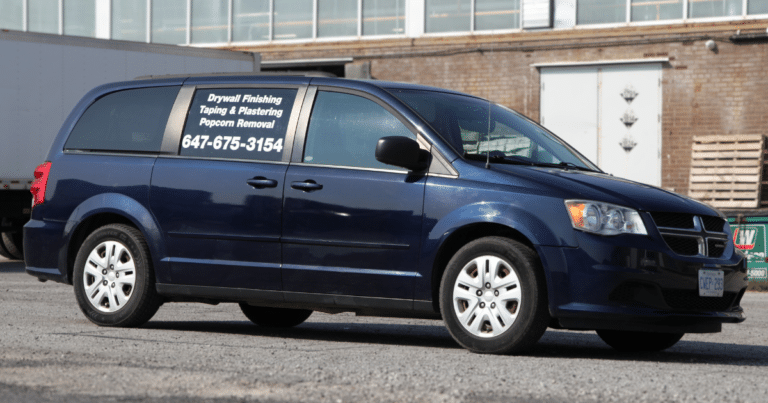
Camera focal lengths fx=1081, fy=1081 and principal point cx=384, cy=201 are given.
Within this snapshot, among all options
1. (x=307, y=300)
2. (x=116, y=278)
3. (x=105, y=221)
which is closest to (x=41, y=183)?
(x=105, y=221)

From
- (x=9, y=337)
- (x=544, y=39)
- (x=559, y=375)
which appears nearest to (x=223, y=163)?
(x=9, y=337)

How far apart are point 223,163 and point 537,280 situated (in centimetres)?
245

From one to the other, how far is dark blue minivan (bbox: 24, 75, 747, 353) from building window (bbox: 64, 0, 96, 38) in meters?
19.3

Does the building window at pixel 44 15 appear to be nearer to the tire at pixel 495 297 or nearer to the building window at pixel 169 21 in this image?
the building window at pixel 169 21

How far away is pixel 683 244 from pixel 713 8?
1639cm

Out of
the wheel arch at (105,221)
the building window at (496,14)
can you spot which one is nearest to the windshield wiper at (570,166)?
the wheel arch at (105,221)

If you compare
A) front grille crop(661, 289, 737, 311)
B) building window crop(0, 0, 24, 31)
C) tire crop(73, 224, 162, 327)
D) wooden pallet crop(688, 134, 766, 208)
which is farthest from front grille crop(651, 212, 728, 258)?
building window crop(0, 0, 24, 31)

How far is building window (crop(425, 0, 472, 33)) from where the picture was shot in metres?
23.9

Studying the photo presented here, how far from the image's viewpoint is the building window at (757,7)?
21375 mm

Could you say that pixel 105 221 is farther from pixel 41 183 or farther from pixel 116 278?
pixel 41 183

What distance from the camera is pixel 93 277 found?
8.02m

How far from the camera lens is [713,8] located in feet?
71.4

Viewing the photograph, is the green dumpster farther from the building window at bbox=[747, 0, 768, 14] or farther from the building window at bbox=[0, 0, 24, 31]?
the building window at bbox=[0, 0, 24, 31]

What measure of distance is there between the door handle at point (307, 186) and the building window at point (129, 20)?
20.3 m
